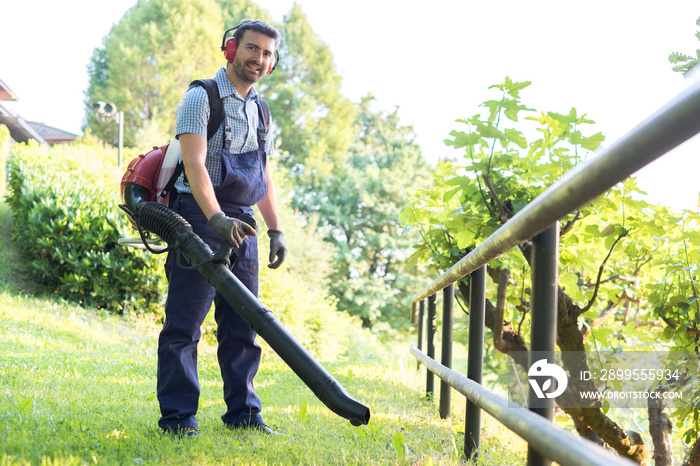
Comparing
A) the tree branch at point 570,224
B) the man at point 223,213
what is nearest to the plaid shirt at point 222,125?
the man at point 223,213

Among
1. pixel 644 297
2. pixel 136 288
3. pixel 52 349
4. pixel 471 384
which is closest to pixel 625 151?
pixel 471 384

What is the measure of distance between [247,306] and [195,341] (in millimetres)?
651

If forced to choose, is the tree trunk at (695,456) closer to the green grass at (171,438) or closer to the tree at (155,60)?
the green grass at (171,438)

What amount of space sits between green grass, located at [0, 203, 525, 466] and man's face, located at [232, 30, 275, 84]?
1.60 metres

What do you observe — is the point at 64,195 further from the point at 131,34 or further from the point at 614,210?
the point at 131,34

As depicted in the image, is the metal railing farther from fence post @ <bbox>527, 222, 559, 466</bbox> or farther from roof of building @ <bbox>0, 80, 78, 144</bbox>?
roof of building @ <bbox>0, 80, 78, 144</bbox>

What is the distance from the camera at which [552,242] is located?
141 cm

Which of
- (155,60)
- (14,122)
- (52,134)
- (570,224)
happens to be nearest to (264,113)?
(570,224)

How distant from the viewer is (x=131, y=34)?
30.0 m

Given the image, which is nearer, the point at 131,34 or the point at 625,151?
the point at 625,151

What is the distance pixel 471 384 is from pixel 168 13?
31197 mm

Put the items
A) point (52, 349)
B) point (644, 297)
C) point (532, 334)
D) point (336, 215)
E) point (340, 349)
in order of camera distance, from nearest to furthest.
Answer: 1. point (532, 334)
2. point (644, 297)
3. point (52, 349)
4. point (340, 349)
5. point (336, 215)

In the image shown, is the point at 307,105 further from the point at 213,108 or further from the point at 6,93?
the point at 213,108

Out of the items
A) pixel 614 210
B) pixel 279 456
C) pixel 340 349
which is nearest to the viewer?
pixel 279 456
